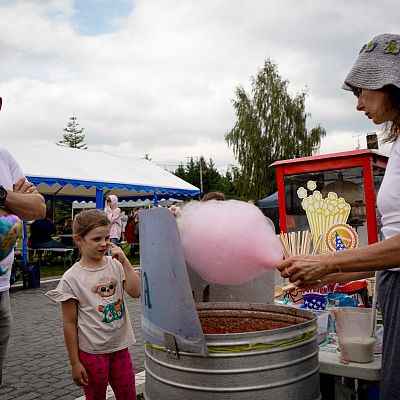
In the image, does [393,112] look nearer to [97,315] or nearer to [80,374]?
[97,315]

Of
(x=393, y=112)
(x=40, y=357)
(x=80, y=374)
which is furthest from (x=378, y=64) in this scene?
(x=40, y=357)

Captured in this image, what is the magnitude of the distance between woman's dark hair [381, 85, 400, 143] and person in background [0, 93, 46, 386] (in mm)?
1356

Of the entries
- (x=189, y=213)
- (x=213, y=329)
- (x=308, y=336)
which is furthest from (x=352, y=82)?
(x=213, y=329)

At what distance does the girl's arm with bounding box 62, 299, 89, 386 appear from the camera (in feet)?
7.10

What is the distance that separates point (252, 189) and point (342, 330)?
74.4 ft

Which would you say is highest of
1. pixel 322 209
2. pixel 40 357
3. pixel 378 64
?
pixel 378 64

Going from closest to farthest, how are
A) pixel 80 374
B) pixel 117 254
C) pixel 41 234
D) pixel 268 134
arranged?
pixel 80 374 < pixel 117 254 < pixel 41 234 < pixel 268 134

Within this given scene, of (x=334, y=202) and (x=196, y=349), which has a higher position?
(x=334, y=202)

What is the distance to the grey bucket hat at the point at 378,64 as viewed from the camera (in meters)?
1.34

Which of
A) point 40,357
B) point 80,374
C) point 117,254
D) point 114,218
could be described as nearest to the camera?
point 80,374

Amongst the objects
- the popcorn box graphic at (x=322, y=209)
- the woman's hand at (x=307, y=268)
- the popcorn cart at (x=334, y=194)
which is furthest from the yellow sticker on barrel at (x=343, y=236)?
the woman's hand at (x=307, y=268)

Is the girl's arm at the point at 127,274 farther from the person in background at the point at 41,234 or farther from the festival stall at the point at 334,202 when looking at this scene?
the person in background at the point at 41,234

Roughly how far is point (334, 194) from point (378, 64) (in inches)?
102

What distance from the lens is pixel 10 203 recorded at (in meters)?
1.79
